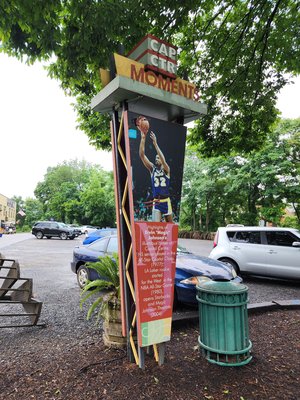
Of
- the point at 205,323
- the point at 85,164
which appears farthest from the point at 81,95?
the point at 85,164

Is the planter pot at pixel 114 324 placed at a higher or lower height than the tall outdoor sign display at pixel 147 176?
lower

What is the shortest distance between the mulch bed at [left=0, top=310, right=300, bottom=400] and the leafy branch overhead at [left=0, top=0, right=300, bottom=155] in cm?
368

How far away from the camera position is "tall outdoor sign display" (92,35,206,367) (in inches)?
121

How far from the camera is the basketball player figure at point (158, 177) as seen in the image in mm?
3182

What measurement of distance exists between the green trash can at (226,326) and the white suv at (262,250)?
5292 mm

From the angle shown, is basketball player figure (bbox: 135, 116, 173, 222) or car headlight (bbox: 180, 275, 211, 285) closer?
basketball player figure (bbox: 135, 116, 173, 222)

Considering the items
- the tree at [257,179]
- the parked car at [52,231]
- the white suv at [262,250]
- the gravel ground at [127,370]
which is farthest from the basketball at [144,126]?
the parked car at [52,231]

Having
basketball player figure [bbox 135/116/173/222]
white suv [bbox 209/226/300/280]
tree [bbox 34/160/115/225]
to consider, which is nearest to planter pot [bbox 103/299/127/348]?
basketball player figure [bbox 135/116/173/222]

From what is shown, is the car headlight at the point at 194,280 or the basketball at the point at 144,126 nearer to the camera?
the basketball at the point at 144,126

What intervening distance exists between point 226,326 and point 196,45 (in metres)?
6.77

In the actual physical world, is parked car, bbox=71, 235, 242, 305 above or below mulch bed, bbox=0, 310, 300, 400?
above

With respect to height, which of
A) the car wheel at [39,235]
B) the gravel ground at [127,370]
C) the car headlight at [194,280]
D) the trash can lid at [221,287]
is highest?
the trash can lid at [221,287]

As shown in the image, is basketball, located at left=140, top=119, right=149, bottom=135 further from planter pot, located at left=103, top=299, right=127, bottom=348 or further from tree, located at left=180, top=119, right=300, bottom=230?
tree, located at left=180, top=119, right=300, bottom=230

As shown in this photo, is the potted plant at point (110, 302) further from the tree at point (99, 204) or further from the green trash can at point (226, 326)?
the tree at point (99, 204)
